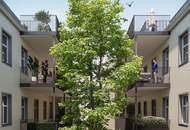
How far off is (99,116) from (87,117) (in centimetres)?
57

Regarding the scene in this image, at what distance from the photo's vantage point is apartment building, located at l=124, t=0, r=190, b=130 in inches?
898

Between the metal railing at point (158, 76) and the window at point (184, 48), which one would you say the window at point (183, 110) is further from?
the metal railing at point (158, 76)

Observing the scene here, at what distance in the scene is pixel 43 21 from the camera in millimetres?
27469

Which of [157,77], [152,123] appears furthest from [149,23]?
[152,123]

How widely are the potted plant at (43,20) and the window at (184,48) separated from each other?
26.9ft

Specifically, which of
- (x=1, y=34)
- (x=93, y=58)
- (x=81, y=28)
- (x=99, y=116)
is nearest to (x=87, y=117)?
(x=99, y=116)

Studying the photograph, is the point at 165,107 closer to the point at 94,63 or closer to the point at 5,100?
the point at 5,100

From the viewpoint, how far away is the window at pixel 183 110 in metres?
22.8

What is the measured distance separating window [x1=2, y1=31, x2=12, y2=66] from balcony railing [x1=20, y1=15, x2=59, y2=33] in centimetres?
375

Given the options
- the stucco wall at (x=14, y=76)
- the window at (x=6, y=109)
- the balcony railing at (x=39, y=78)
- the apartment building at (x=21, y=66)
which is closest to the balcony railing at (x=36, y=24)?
the apartment building at (x=21, y=66)

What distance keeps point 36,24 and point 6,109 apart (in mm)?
6724

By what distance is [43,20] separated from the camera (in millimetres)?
27438

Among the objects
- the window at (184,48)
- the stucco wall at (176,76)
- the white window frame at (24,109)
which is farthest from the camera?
the white window frame at (24,109)

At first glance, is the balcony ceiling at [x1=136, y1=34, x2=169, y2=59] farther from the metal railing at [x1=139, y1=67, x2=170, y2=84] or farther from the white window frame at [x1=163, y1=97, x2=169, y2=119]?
the white window frame at [x1=163, y1=97, x2=169, y2=119]
